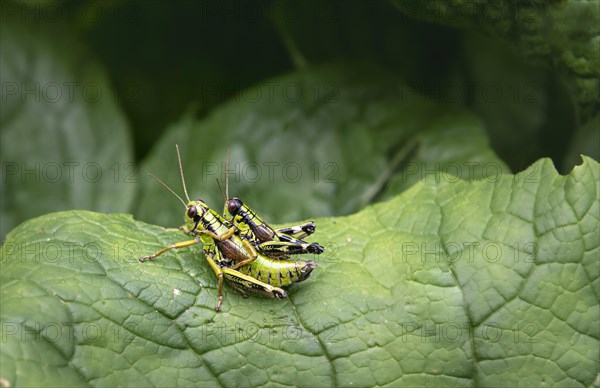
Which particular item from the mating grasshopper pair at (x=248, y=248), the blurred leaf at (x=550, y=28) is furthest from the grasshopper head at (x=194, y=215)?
the blurred leaf at (x=550, y=28)

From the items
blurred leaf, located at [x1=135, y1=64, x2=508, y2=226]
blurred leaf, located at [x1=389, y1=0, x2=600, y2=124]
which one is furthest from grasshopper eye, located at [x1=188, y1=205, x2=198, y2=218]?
blurred leaf, located at [x1=389, y1=0, x2=600, y2=124]

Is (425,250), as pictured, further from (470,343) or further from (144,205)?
(144,205)

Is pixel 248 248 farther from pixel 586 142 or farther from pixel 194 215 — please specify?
pixel 586 142

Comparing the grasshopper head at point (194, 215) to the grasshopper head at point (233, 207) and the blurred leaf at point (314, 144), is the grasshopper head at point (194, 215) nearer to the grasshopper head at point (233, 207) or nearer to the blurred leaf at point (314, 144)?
the grasshopper head at point (233, 207)

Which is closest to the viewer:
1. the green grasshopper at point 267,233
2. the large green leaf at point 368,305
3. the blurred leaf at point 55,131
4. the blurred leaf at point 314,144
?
the large green leaf at point 368,305

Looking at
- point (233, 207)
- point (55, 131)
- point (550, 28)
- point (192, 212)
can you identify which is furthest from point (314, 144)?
point (55, 131)

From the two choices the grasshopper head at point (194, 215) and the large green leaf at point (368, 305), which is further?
the grasshopper head at point (194, 215)

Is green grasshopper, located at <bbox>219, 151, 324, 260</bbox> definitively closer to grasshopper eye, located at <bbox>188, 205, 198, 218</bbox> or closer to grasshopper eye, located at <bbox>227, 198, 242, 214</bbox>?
grasshopper eye, located at <bbox>227, 198, 242, 214</bbox>
